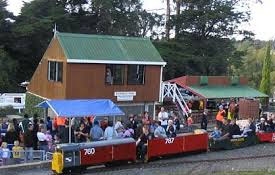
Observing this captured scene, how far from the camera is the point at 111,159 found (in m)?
20.2

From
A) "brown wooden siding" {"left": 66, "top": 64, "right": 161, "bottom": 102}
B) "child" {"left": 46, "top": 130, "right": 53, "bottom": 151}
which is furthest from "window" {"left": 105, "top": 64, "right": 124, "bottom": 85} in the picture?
"child" {"left": 46, "top": 130, "right": 53, "bottom": 151}

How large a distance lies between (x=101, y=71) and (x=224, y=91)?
1323cm

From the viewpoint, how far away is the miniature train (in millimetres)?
18531

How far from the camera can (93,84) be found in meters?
32.3

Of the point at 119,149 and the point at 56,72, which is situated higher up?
the point at 56,72

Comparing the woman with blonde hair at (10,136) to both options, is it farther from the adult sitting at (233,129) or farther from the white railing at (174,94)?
the white railing at (174,94)

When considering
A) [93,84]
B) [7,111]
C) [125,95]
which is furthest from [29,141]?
[7,111]

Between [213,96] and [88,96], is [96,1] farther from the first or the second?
[88,96]

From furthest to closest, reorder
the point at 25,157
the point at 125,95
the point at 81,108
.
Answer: the point at 125,95, the point at 81,108, the point at 25,157

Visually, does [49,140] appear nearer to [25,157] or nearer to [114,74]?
[25,157]

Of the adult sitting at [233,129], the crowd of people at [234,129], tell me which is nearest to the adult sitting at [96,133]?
the crowd of people at [234,129]

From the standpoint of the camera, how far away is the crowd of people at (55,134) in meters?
19.9

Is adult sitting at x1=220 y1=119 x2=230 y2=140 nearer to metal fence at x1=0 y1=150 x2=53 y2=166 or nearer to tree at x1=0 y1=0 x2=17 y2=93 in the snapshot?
metal fence at x1=0 y1=150 x2=53 y2=166

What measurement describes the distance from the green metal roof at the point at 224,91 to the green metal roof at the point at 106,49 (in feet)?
20.8
